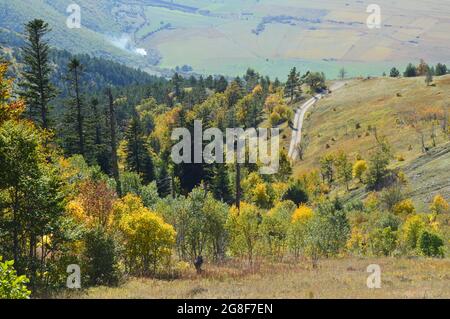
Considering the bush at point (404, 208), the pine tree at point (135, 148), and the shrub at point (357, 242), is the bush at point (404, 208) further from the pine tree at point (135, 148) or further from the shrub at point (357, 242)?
the pine tree at point (135, 148)

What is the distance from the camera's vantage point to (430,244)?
41.5m

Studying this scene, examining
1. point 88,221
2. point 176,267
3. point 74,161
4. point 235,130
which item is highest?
point 235,130

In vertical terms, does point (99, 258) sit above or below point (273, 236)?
above

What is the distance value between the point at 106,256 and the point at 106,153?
49.4 metres

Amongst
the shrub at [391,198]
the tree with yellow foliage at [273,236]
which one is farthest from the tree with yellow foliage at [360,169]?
the tree with yellow foliage at [273,236]

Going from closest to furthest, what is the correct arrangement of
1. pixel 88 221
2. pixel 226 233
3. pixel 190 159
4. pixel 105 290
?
1. pixel 105 290
2. pixel 88 221
3. pixel 226 233
4. pixel 190 159

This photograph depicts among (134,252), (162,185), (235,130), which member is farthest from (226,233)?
(235,130)

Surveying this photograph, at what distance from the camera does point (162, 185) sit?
3263 inches

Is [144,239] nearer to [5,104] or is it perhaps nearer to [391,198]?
[5,104]

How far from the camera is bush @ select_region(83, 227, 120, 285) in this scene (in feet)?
78.9

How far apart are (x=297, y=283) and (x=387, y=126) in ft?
382

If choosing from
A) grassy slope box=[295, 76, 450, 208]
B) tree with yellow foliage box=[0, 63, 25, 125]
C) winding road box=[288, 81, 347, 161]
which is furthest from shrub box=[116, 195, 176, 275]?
winding road box=[288, 81, 347, 161]

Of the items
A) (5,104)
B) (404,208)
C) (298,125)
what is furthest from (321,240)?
(298,125)

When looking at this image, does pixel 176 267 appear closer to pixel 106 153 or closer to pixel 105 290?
pixel 105 290
